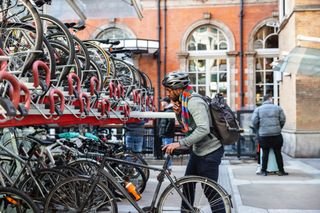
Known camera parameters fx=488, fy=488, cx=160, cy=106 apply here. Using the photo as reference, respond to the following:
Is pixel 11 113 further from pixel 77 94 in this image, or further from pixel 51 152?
pixel 51 152

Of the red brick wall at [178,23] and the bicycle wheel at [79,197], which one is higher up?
the red brick wall at [178,23]

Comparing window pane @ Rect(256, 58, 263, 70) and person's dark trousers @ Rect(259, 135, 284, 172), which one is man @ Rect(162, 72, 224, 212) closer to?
person's dark trousers @ Rect(259, 135, 284, 172)

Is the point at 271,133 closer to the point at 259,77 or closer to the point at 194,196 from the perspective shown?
the point at 194,196

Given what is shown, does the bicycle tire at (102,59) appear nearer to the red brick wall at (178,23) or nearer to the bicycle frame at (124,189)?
the bicycle frame at (124,189)

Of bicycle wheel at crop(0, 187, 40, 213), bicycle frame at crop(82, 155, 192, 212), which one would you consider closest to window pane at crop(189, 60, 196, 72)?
bicycle frame at crop(82, 155, 192, 212)

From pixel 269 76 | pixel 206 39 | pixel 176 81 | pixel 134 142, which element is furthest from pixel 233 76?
pixel 176 81

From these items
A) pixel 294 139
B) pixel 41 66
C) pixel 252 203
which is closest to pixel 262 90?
pixel 294 139

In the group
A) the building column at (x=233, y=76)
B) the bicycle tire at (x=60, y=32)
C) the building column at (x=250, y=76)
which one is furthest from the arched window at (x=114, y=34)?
the bicycle tire at (x=60, y=32)

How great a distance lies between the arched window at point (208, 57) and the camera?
23703mm

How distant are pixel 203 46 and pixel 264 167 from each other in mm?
13626

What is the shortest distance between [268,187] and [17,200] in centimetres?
567

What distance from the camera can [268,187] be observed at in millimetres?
9414

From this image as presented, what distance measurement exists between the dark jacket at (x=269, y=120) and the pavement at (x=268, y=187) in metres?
0.98

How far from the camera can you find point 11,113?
11.1 feet
